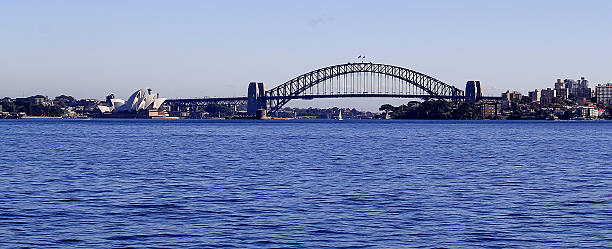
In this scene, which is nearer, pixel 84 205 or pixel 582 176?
pixel 84 205

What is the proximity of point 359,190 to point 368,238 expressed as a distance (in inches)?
310

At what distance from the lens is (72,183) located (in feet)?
83.6

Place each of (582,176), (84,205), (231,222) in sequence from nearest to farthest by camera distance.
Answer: (231,222)
(84,205)
(582,176)

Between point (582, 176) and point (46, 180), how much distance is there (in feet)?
56.2

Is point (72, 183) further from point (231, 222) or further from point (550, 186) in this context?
point (550, 186)

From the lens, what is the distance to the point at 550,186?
25.1 metres

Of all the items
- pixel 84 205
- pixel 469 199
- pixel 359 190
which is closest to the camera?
pixel 84 205

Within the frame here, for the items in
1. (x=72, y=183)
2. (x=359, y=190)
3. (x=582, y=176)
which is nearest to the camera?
(x=359, y=190)

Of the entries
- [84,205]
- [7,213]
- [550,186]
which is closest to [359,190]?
[550,186]

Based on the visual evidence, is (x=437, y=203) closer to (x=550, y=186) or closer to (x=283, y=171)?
(x=550, y=186)

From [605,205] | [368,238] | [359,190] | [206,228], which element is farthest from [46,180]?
[605,205]

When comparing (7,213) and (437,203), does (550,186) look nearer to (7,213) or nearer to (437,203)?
(437,203)

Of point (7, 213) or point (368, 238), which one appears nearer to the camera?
point (368, 238)

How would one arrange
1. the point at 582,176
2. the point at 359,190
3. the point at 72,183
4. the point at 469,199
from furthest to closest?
1. the point at 582,176
2. the point at 72,183
3. the point at 359,190
4. the point at 469,199
